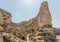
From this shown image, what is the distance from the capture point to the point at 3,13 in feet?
155

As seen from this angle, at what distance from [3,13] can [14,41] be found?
27.9 meters

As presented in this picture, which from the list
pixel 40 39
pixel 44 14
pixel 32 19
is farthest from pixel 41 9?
pixel 40 39

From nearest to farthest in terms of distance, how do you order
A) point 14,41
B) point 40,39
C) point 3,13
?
point 14,41, point 40,39, point 3,13

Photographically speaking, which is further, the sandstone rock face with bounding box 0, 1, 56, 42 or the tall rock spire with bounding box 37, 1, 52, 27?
the tall rock spire with bounding box 37, 1, 52, 27

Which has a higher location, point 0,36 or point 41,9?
point 41,9

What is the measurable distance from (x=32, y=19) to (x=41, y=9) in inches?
198

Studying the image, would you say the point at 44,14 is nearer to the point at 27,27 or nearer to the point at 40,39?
the point at 27,27

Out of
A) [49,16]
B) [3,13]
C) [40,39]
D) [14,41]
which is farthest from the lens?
[3,13]

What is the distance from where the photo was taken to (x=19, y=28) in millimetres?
48938

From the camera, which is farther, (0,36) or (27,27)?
(27,27)

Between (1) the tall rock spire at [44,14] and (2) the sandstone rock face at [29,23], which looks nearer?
(2) the sandstone rock face at [29,23]

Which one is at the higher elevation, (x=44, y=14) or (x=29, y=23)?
(x=44, y=14)

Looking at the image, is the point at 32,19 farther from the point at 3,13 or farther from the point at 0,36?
the point at 0,36

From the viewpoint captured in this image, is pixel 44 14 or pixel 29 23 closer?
pixel 44 14
